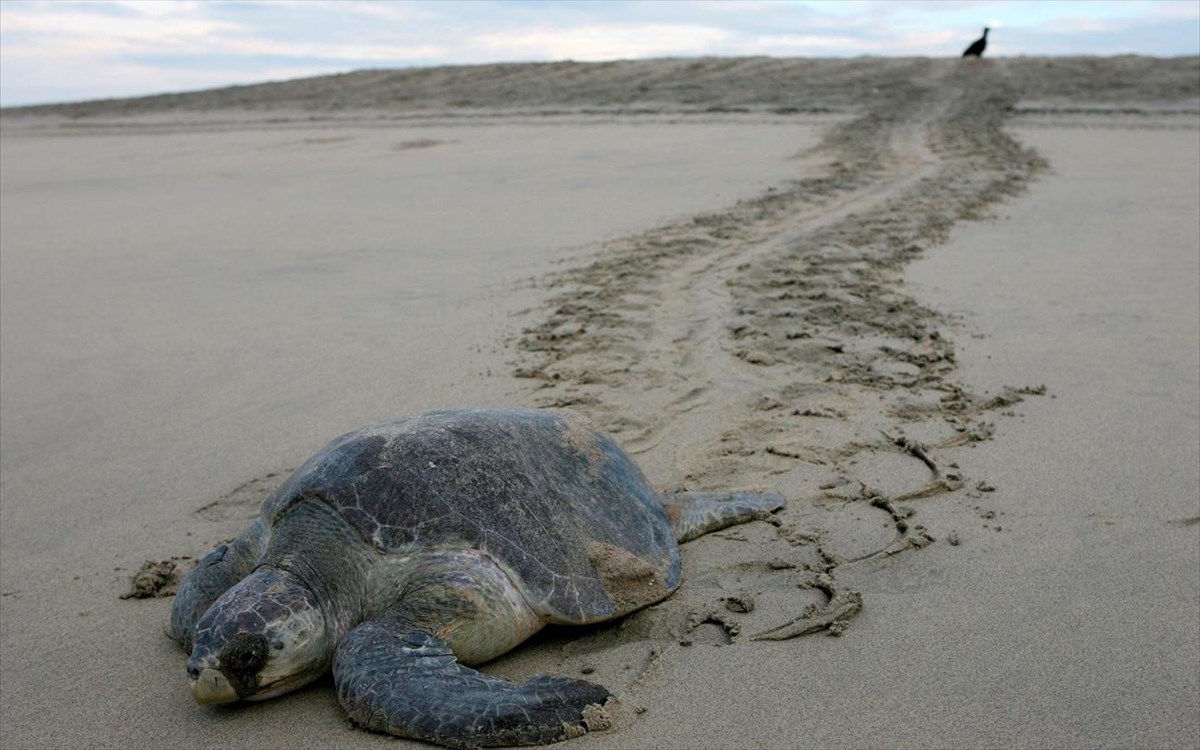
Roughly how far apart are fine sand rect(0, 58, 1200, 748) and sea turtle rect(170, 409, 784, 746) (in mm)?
89

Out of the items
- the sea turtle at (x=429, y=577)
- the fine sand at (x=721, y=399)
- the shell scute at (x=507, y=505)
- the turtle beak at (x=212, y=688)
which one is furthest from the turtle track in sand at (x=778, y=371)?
the turtle beak at (x=212, y=688)

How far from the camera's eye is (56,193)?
937 cm

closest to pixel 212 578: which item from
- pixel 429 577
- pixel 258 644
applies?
pixel 258 644

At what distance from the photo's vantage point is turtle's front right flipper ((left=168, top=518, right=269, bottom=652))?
233cm

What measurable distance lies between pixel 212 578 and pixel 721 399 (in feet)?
6.54

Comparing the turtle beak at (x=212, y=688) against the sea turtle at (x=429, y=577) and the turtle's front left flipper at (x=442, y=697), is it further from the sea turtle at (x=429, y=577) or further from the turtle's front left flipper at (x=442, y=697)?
the turtle's front left flipper at (x=442, y=697)

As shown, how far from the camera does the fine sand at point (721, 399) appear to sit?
2115mm

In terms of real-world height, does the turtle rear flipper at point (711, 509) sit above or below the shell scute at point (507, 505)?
below

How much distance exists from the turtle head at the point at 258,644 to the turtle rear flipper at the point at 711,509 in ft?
3.34

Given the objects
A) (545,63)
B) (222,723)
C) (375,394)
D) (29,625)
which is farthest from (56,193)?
(545,63)

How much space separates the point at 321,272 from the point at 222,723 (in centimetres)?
410

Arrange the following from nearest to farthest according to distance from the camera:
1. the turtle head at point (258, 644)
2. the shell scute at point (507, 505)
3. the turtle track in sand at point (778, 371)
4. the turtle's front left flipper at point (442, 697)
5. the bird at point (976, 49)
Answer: the turtle's front left flipper at point (442, 697), the turtle head at point (258, 644), the shell scute at point (507, 505), the turtle track in sand at point (778, 371), the bird at point (976, 49)

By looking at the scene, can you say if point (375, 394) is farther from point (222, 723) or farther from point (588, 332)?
point (222, 723)

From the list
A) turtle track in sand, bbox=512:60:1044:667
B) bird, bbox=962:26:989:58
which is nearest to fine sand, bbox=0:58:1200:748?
turtle track in sand, bbox=512:60:1044:667
